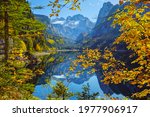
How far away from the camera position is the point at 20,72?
47.9ft

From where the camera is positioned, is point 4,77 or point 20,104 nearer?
point 20,104

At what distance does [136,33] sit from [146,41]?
40 cm

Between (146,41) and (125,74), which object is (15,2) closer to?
(125,74)

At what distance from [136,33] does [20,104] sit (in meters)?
4.03

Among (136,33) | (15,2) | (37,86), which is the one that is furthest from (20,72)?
(37,86)

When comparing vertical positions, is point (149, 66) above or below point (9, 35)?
below

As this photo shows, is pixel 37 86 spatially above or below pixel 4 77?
below

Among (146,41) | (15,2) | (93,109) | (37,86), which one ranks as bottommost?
(37,86)

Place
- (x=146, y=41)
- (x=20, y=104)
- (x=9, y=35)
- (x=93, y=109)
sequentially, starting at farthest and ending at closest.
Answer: (x=9, y=35), (x=146, y=41), (x=20, y=104), (x=93, y=109)

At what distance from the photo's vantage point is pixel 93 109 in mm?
6250

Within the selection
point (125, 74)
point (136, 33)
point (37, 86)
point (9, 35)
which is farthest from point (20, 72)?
point (37, 86)

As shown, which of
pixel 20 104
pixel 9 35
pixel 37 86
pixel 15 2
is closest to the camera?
pixel 20 104

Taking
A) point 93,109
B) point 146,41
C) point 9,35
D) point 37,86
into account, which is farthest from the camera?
point 37,86

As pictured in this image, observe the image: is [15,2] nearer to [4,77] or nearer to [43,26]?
[43,26]
